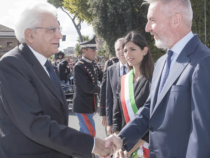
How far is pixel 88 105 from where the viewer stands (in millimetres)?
4367

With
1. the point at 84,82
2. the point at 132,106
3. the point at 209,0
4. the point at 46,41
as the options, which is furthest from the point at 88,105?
the point at 209,0

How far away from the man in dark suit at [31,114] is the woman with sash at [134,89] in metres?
0.80

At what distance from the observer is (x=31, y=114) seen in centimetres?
165

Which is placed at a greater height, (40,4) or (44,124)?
(40,4)

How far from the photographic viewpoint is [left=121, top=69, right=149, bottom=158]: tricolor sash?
8.44 feet

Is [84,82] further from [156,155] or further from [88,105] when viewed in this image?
[156,155]

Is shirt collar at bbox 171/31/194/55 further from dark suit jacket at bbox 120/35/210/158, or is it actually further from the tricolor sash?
the tricolor sash

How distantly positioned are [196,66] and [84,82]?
3026 mm

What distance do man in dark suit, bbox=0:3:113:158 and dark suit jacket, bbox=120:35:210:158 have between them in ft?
1.92

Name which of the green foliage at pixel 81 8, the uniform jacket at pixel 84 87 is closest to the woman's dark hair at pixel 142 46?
the uniform jacket at pixel 84 87

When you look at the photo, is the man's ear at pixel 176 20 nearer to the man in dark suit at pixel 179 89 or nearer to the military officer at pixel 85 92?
the man in dark suit at pixel 179 89

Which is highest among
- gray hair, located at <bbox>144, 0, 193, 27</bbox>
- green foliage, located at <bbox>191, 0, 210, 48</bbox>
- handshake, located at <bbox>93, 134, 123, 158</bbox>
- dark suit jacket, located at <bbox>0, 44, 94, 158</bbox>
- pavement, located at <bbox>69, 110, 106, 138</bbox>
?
green foliage, located at <bbox>191, 0, 210, 48</bbox>

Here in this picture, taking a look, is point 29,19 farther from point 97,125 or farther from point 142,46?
point 97,125

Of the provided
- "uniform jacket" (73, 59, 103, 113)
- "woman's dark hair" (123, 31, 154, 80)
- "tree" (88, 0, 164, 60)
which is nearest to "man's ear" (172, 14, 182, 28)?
"woman's dark hair" (123, 31, 154, 80)
